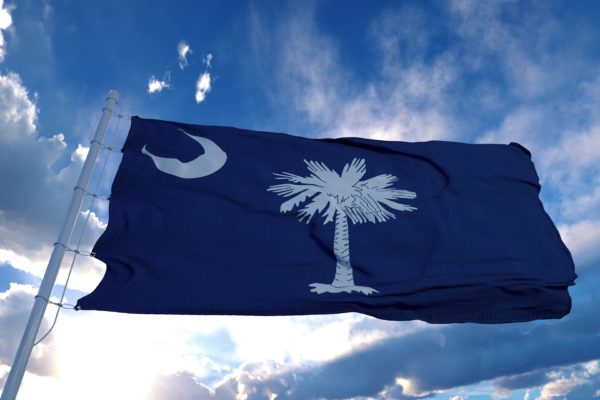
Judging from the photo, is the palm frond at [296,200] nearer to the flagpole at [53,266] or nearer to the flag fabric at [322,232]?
the flag fabric at [322,232]

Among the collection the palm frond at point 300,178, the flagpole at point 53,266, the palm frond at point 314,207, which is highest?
the palm frond at point 300,178

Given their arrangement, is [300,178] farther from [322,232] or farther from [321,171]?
[322,232]

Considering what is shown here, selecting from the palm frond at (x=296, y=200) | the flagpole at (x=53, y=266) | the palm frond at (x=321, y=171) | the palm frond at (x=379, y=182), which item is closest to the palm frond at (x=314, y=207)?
the palm frond at (x=296, y=200)

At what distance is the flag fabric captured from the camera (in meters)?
9.16

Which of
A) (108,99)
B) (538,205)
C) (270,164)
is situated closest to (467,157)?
(538,205)

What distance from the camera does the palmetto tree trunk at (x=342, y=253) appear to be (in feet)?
32.7

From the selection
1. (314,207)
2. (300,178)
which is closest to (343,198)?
(314,207)

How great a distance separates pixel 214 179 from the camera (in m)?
10.6

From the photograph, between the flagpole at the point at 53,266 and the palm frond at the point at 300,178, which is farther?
the palm frond at the point at 300,178

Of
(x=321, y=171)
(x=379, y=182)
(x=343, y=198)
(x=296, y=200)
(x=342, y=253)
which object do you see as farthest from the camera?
(x=379, y=182)

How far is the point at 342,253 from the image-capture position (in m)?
10.3

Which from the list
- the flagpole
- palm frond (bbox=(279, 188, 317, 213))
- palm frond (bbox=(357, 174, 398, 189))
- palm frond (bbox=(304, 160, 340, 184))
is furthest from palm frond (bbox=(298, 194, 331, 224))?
the flagpole

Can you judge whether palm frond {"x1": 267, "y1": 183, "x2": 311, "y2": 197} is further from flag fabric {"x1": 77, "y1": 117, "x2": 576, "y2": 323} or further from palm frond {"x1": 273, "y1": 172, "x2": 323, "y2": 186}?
palm frond {"x1": 273, "y1": 172, "x2": 323, "y2": 186}

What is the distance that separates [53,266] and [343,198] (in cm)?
578
